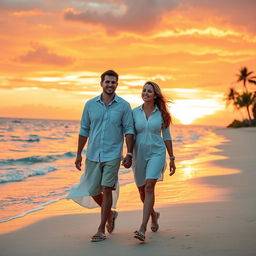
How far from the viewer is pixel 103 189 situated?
17.7 ft

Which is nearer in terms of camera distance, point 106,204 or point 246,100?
point 106,204

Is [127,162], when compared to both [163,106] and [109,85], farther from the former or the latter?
[109,85]

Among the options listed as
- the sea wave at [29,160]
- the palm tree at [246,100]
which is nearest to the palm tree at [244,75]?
the palm tree at [246,100]

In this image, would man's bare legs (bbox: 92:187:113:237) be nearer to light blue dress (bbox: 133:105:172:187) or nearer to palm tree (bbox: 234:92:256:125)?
light blue dress (bbox: 133:105:172:187)

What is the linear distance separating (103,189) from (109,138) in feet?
2.10

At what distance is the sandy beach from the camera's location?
478 centimetres

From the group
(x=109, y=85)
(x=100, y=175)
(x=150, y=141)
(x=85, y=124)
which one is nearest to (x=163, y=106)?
(x=150, y=141)

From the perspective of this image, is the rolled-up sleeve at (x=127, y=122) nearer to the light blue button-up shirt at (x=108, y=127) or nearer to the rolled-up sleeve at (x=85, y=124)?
the light blue button-up shirt at (x=108, y=127)

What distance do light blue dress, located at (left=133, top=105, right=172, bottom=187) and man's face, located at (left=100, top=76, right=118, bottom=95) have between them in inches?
19.2

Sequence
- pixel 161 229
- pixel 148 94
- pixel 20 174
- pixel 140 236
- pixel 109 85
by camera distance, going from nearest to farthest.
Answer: pixel 140 236 → pixel 109 85 → pixel 148 94 → pixel 161 229 → pixel 20 174

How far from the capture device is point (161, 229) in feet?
18.7

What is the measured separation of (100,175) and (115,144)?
0.44 metres

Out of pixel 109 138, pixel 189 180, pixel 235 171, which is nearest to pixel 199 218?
pixel 109 138

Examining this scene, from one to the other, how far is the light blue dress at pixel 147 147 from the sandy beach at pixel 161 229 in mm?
816
